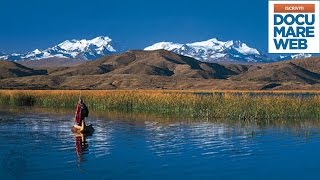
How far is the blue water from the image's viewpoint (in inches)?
723

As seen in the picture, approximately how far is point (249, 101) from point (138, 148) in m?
17.5

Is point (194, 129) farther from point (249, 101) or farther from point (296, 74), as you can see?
point (296, 74)

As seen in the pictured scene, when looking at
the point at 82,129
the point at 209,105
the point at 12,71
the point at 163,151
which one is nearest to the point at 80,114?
the point at 82,129

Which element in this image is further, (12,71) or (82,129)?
(12,71)

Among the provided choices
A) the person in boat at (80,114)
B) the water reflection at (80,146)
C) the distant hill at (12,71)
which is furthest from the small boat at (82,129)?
the distant hill at (12,71)

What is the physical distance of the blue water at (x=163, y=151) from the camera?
1838 centimetres

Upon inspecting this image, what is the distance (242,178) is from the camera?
57.6 feet

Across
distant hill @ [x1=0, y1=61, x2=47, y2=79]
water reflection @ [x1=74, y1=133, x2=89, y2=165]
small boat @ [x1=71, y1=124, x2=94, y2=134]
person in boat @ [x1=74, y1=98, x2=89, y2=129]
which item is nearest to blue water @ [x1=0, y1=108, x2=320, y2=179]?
water reflection @ [x1=74, y1=133, x2=89, y2=165]

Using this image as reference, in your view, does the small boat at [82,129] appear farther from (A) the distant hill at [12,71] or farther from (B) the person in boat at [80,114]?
(A) the distant hill at [12,71]

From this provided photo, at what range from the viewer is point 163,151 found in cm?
2289

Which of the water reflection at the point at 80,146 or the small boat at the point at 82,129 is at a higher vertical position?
the small boat at the point at 82,129

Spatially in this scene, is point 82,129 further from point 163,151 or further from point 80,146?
point 163,151

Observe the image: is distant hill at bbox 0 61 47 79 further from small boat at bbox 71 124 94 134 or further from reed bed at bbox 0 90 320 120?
small boat at bbox 71 124 94 134

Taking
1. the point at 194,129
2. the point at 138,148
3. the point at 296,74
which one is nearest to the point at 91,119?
the point at 194,129
